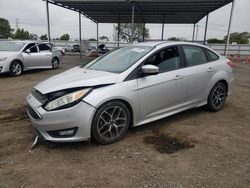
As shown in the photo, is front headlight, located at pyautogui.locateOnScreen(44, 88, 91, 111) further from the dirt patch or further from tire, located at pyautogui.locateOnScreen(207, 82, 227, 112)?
tire, located at pyautogui.locateOnScreen(207, 82, 227, 112)

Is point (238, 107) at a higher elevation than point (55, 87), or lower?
lower

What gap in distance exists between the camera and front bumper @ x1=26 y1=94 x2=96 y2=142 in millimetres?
3482

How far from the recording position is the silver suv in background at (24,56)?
33.2ft

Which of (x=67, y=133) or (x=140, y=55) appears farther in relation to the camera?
(x=140, y=55)

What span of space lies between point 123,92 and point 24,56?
8.41 m

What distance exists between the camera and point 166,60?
15.1 feet

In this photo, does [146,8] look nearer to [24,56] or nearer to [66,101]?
[24,56]

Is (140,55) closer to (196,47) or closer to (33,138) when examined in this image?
(196,47)

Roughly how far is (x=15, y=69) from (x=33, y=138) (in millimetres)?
7261

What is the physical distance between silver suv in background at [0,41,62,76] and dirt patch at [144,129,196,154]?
7877 mm

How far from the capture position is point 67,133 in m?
3.55

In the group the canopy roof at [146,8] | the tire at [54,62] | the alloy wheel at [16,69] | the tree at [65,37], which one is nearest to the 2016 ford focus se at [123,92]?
the alloy wheel at [16,69]

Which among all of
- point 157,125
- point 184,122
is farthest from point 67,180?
point 184,122

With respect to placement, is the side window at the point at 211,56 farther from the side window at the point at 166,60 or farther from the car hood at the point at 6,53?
the car hood at the point at 6,53
